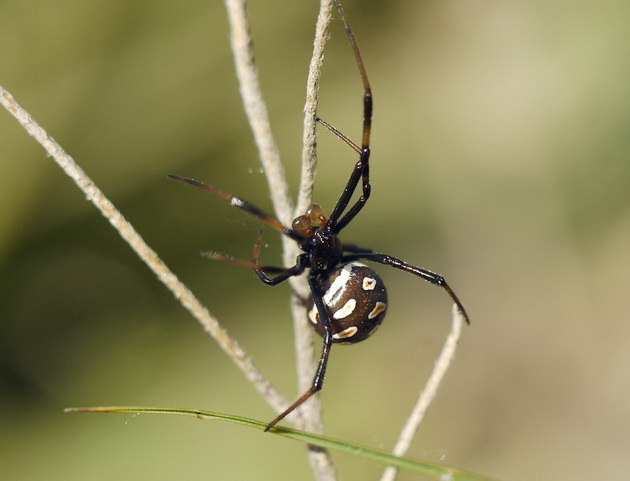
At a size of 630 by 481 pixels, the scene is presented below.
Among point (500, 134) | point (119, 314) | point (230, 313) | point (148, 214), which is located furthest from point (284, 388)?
point (500, 134)

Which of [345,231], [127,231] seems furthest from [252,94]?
[345,231]

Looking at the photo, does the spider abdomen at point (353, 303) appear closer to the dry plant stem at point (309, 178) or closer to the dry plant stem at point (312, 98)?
the dry plant stem at point (309, 178)

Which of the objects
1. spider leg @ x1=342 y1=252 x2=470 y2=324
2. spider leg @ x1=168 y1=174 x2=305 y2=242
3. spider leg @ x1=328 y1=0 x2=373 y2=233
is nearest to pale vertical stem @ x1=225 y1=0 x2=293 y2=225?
spider leg @ x1=168 y1=174 x2=305 y2=242

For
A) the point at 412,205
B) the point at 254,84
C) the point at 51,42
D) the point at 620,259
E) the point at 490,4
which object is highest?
the point at 51,42

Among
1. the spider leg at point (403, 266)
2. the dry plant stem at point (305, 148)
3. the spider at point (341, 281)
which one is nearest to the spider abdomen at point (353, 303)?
the spider at point (341, 281)

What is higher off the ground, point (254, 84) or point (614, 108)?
point (254, 84)

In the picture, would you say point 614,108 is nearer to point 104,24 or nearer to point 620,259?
point 620,259
